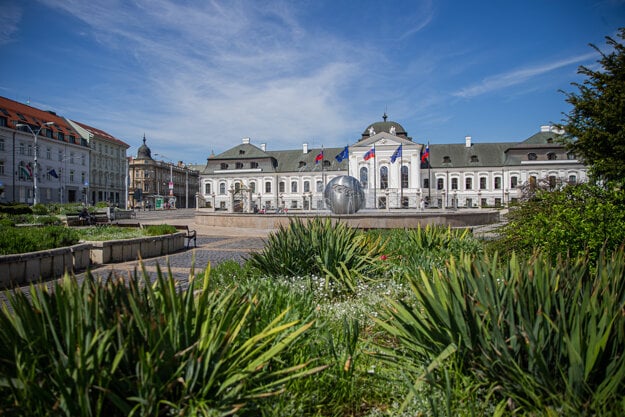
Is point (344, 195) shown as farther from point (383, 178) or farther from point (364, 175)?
point (383, 178)

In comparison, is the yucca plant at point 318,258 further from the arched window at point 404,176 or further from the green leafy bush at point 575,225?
the arched window at point 404,176

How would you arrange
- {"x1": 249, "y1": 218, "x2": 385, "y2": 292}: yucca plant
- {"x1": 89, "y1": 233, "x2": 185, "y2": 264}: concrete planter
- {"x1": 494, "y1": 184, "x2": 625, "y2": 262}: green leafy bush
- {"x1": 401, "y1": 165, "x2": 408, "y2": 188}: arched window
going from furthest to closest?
{"x1": 401, "y1": 165, "x2": 408, "y2": 188}: arched window, {"x1": 89, "y1": 233, "x2": 185, "y2": 264}: concrete planter, {"x1": 249, "y1": 218, "x2": 385, "y2": 292}: yucca plant, {"x1": 494, "y1": 184, "x2": 625, "y2": 262}: green leafy bush

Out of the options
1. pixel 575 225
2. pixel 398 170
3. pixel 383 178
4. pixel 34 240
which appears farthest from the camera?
pixel 383 178

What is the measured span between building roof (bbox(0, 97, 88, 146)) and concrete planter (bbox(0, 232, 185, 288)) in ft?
178

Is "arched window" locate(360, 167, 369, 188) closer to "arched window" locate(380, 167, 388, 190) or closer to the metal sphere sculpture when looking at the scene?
"arched window" locate(380, 167, 388, 190)

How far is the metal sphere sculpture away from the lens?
77.3 ft

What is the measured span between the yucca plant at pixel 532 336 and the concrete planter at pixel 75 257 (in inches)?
161

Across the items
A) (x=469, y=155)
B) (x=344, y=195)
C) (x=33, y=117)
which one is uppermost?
(x=33, y=117)

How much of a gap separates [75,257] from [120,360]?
7316 mm

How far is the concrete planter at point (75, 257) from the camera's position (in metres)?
6.46

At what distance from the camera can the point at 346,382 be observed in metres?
2.46

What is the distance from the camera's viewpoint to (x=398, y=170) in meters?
60.9

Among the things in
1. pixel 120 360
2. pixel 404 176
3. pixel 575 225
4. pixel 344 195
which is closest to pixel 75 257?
pixel 120 360

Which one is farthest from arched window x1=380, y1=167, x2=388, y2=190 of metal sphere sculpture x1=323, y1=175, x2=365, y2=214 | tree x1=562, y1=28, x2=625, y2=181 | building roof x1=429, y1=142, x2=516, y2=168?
tree x1=562, y1=28, x2=625, y2=181
